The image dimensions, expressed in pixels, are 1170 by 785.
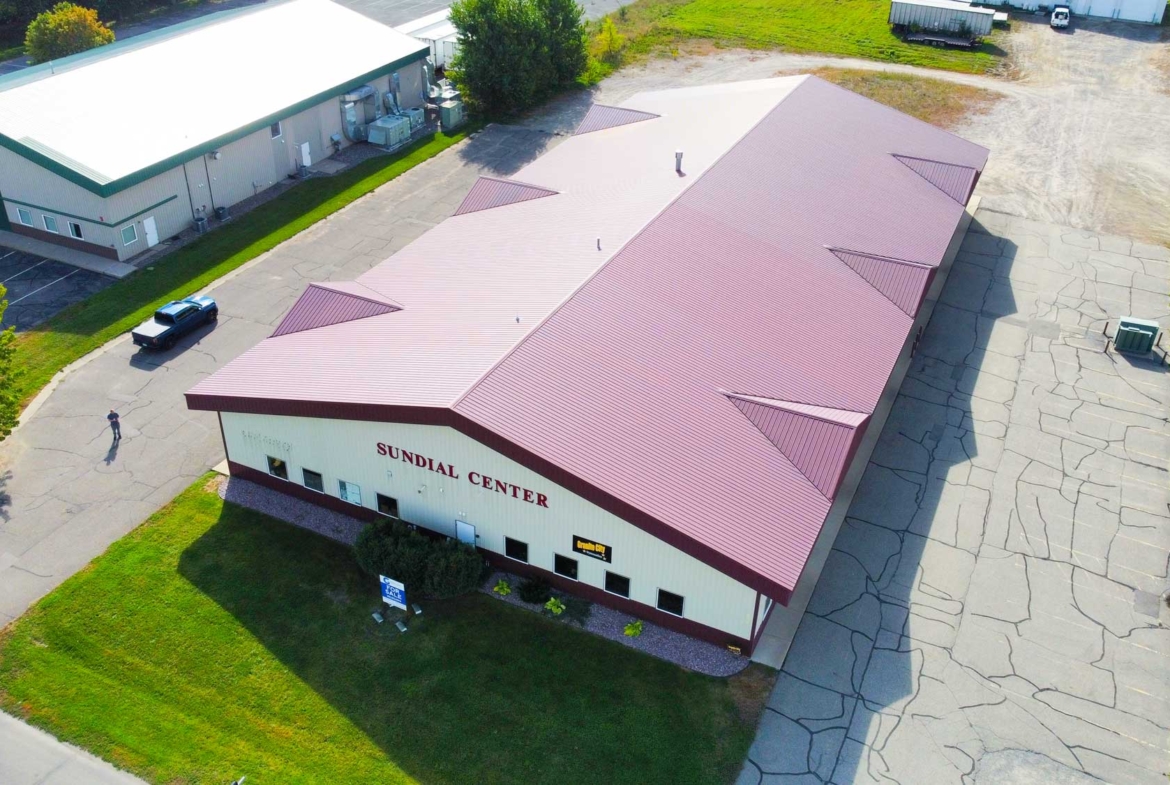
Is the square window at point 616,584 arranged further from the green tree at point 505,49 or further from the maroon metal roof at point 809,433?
the green tree at point 505,49

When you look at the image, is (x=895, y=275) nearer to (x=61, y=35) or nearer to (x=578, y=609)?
(x=578, y=609)

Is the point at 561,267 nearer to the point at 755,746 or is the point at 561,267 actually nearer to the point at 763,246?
the point at 763,246

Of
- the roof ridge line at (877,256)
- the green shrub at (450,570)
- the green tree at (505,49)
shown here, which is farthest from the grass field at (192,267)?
the roof ridge line at (877,256)

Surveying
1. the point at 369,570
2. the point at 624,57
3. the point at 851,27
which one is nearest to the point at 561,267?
the point at 369,570

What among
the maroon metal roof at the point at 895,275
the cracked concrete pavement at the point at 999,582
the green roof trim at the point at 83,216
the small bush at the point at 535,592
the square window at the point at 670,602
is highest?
the green roof trim at the point at 83,216

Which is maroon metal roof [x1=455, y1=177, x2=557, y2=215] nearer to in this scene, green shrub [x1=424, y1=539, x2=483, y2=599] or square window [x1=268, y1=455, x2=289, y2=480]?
square window [x1=268, y1=455, x2=289, y2=480]
